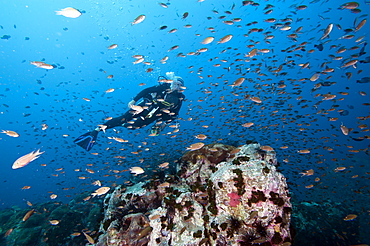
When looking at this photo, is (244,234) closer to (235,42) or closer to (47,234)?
(47,234)

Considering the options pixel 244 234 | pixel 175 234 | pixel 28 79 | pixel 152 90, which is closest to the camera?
pixel 244 234

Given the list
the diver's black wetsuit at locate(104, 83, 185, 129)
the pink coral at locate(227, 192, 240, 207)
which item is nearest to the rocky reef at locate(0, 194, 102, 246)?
the diver's black wetsuit at locate(104, 83, 185, 129)

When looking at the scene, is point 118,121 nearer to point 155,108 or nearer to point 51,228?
point 155,108

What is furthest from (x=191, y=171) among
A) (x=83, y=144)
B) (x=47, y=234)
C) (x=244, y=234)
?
(x=47, y=234)

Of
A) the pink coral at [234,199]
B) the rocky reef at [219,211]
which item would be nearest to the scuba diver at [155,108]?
the rocky reef at [219,211]

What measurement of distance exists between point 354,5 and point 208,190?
8.65 meters

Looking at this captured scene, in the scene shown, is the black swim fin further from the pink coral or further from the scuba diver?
the pink coral

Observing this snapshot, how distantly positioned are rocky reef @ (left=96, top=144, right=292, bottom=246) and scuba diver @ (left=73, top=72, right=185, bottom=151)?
4309 millimetres

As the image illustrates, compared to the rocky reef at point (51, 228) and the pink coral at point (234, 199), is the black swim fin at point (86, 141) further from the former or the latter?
the pink coral at point (234, 199)

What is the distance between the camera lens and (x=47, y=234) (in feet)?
36.9

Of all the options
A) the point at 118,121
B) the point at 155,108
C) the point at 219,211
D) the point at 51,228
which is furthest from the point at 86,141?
the point at 219,211

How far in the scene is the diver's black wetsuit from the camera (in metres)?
10.2

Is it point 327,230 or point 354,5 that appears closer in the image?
point 354,5

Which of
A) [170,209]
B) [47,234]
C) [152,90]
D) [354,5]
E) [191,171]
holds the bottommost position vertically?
[47,234]
